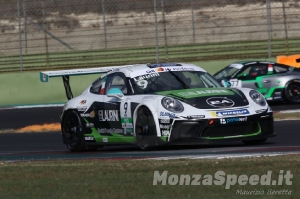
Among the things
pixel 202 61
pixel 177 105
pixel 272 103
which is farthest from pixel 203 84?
pixel 202 61

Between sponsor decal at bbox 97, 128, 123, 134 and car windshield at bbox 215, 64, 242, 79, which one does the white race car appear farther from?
car windshield at bbox 215, 64, 242, 79

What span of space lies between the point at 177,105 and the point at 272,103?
10.8 m

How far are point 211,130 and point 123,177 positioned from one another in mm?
2661

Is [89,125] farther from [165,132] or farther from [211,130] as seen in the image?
[211,130]

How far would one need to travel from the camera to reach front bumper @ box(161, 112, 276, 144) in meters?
9.88

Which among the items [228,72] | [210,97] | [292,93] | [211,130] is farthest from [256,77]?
[211,130]

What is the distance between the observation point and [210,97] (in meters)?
10.2

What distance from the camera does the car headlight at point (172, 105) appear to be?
9.98 meters

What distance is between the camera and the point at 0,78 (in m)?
22.8

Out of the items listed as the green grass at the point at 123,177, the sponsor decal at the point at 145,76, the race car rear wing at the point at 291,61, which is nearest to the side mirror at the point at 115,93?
the sponsor decal at the point at 145,76

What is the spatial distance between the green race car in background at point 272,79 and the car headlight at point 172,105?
9.34m

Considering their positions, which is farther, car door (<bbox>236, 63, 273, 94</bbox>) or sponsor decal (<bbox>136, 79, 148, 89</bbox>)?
car door (<bbox>236, 63, 273, 94</bbox>)

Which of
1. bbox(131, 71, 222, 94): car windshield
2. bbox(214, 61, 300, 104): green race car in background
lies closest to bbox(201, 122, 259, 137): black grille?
bbox(131, 71, 222, 94): car windshield

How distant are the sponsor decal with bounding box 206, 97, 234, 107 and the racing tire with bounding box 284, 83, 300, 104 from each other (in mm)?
9472
